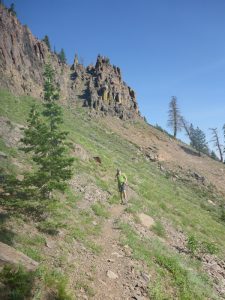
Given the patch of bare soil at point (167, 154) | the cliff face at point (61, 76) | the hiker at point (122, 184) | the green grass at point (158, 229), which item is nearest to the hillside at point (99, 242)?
the green grass at point (158, 229)

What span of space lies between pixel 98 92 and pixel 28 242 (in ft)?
203

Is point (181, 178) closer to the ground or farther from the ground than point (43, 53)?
closer to the ground

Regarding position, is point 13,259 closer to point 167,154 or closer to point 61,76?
point 167,154

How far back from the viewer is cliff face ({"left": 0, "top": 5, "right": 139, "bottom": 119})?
52812mm

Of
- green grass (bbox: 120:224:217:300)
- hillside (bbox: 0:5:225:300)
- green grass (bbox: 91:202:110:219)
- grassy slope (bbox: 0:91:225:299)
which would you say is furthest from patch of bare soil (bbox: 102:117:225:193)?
green grass (bbox: 120:224:217:300)

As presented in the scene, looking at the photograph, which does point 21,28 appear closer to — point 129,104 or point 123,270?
point 129,104

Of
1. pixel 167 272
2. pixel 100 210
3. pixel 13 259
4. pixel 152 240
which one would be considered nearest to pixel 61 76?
pixel 100 210

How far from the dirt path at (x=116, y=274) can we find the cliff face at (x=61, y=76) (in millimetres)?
41855

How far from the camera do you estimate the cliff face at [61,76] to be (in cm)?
5281

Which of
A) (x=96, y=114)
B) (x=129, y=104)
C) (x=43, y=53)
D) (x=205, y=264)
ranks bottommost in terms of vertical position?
(x=205, y=264)

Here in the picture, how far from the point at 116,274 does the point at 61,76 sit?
6870cm

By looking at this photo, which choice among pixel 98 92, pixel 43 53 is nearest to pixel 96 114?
pixel 98 92

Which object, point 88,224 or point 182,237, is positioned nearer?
point 88,224

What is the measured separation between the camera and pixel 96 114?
2490 inches
